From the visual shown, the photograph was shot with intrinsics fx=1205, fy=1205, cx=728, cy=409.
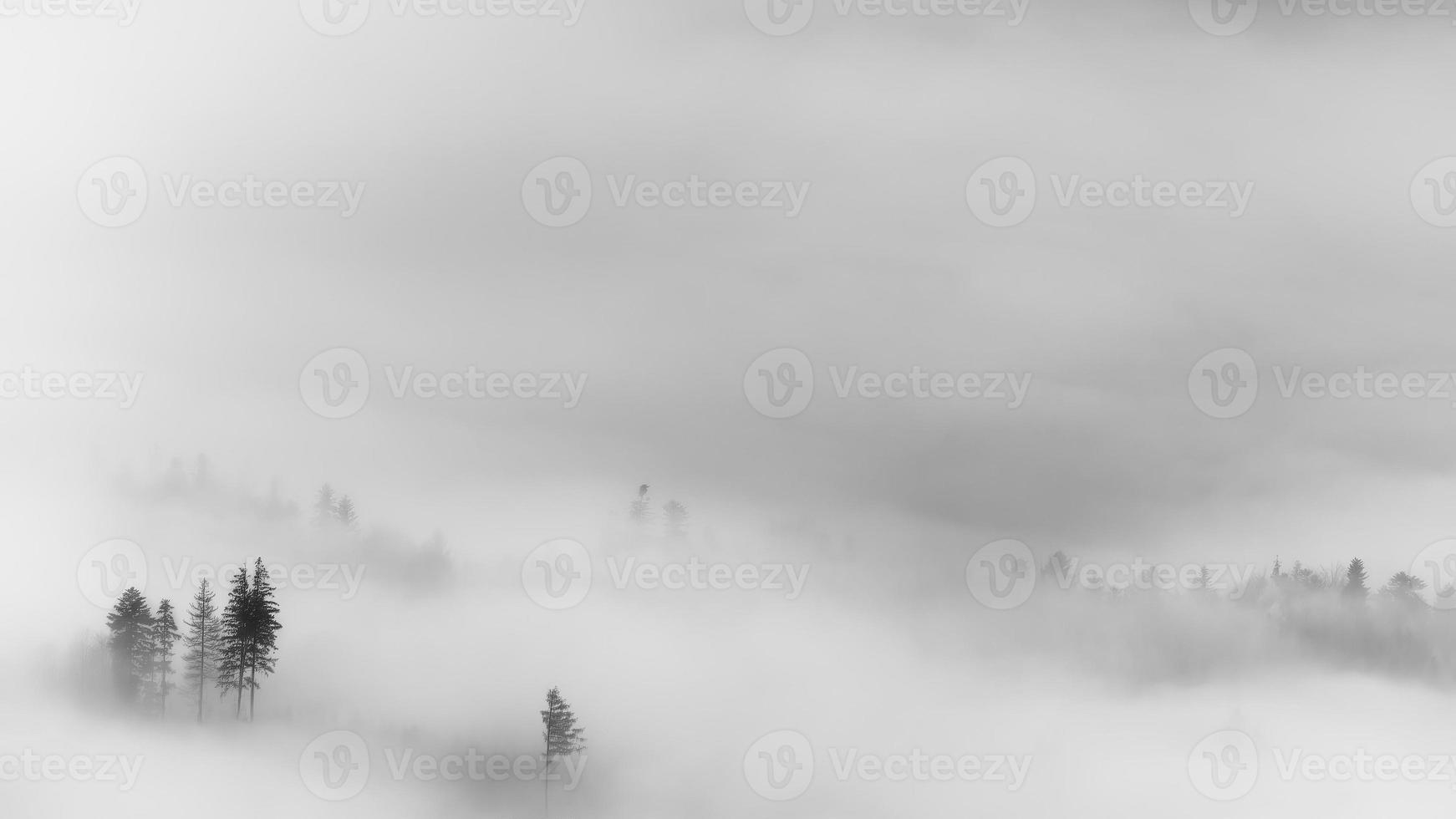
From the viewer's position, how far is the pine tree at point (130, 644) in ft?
345

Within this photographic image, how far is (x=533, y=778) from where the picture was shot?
133 metres

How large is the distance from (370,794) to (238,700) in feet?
53.1

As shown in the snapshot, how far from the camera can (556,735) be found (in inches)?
5566

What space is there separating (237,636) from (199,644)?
20.6 ft

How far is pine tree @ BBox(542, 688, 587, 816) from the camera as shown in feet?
440

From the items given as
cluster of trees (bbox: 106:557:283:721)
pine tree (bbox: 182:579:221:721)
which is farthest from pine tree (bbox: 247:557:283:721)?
pine tree (bbox: 182:579:221:721)

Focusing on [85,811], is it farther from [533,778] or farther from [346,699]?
[533,778]

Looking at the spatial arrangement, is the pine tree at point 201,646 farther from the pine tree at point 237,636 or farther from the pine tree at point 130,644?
the pine tree at point 130,644

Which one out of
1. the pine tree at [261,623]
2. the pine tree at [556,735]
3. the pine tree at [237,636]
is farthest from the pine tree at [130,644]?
the pine tree at [556,735]

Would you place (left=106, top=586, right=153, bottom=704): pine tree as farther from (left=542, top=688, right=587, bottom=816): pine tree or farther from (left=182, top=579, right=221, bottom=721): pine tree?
(left=542, top=688, right=587, bottom=816): pine tree

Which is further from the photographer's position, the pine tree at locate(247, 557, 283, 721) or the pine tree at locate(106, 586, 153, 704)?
the pine tree at locate(106, 586, 153, 704)

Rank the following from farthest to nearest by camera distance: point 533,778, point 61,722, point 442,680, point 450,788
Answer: point 442,680
point 533,778
point 450,788
point 61,722

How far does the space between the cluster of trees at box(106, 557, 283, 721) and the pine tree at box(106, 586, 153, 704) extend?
0.07 metres

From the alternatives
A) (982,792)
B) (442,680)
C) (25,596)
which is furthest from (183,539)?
(982,792)
